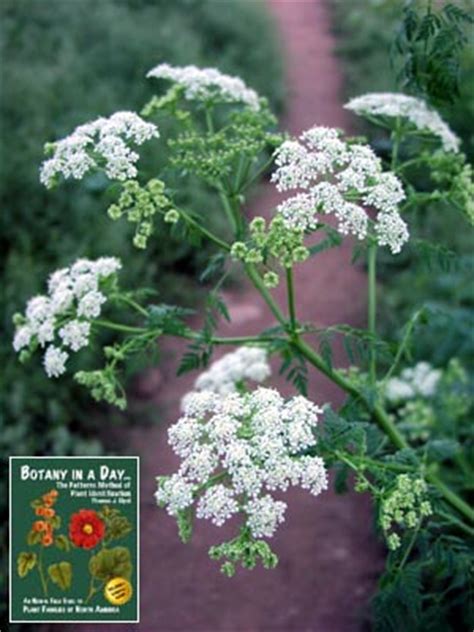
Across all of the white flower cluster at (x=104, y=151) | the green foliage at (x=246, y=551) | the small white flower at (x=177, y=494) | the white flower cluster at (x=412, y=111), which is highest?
the white flower cluster at (x=412, y=111)

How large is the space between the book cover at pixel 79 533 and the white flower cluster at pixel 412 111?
157cm

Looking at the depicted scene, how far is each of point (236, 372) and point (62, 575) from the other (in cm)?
116

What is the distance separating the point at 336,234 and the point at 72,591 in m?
1.37

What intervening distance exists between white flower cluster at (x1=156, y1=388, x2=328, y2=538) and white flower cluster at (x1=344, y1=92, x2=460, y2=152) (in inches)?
56.5

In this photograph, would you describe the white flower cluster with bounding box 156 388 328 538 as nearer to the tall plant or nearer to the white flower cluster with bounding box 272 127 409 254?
the tall plant

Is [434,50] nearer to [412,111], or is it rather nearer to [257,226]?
[412,111]

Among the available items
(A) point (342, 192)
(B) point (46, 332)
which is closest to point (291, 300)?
(A) point (342, 192)

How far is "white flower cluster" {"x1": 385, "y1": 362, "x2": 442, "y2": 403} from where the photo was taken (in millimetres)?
4547

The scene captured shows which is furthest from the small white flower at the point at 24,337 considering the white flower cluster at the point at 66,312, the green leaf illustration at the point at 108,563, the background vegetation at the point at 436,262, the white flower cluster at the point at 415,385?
the white flower cluster at the point at 415,385

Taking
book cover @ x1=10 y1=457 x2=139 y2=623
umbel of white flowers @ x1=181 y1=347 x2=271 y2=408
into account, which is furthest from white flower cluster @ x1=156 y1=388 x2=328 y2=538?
umbel of white flowers @ x1=181 y1=347 x2=271 y2=408

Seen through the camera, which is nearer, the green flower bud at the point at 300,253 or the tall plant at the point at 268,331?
the tall plant at the point at 268,331

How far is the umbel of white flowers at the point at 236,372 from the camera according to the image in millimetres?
3744

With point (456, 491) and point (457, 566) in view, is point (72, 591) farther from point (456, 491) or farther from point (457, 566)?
point (456, 491)

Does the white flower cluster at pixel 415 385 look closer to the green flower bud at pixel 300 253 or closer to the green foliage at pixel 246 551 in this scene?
the green flower bud at pixel 300 253
